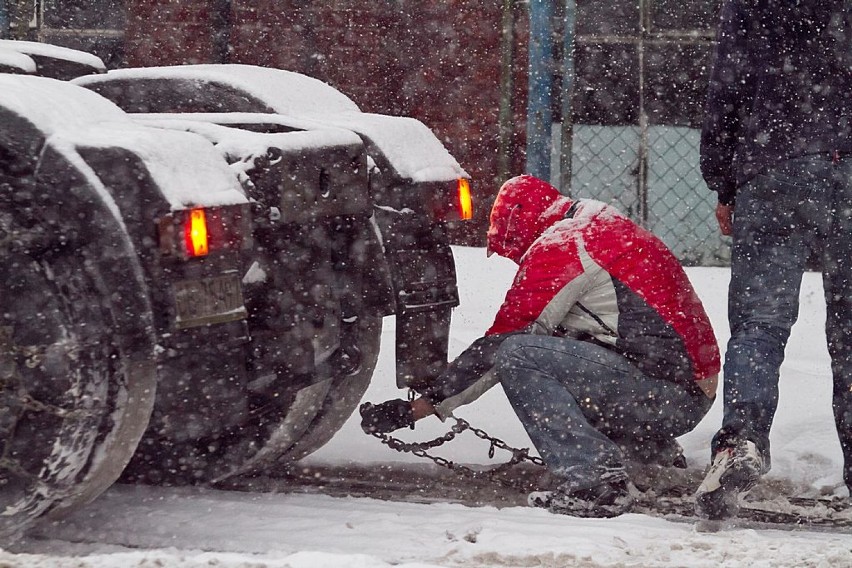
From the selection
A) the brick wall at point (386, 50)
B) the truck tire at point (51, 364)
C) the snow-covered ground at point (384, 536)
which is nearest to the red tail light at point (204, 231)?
the truck tire at point (51, 364)

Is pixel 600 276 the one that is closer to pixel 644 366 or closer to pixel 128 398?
pixel 644 366

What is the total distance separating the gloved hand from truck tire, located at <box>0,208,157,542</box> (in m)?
1.17

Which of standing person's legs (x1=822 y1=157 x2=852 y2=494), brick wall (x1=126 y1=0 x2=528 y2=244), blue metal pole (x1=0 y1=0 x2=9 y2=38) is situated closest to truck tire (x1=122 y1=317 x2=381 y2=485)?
standing person's legs (x1=822 y1=157 x2=852 y2=494)

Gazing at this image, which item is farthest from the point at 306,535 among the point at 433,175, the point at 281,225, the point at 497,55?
the point at 497,55

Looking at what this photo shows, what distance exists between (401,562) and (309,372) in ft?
2.30

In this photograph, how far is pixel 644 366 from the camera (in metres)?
4.07

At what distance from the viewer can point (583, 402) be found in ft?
13.3

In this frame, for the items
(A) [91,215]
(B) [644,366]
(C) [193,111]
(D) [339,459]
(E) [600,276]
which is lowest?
(D) [339,459]

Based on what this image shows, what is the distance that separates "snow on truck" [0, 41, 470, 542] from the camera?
3135 mm

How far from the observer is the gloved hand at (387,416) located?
166 inches

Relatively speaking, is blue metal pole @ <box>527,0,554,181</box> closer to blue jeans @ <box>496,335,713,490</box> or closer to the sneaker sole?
blue jeans @ <box>496,335,713,490</box>

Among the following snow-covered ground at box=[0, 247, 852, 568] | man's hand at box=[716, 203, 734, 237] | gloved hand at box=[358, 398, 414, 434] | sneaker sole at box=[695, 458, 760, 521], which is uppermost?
man's hand at box=[716, 203, 734, 237]

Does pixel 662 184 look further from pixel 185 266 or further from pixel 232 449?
pixel 185 266

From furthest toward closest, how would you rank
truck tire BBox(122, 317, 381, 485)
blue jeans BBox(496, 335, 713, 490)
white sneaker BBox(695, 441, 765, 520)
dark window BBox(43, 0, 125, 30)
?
dark window BBox(43, 0, 125, 30) < truck tire BBox(122, 317, 381, 485) < blue jeans BBox(496, 335, 713, 490) < white sneaker BBox(695, 441, 765, 520)
